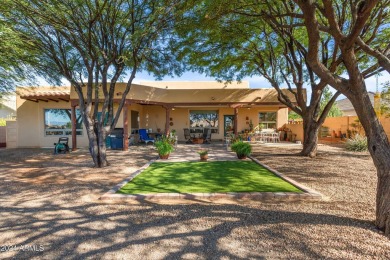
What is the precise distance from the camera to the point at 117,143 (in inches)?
518

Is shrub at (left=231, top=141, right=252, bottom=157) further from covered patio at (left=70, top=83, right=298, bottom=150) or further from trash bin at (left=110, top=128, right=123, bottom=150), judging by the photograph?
trash bin at (left=110, top=128, right=123, bottom=150)

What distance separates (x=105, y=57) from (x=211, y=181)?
18.0 ft

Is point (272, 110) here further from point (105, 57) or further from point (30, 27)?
point (30, 27)

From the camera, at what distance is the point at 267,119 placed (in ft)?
59.0

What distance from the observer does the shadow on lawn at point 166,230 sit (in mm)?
2721

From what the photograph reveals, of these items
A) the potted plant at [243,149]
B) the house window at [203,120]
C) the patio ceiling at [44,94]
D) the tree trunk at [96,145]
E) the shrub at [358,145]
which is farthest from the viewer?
the house window at [203,120]

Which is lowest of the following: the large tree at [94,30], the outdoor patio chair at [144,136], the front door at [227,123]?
the outdoor patio chair at [144,136]

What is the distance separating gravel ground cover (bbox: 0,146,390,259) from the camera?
270 centimetres

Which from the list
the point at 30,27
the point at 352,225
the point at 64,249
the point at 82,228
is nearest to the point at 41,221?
the point at 82,228

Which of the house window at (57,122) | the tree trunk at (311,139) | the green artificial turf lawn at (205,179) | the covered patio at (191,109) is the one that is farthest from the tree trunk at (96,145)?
the tree trunk at (311,139)

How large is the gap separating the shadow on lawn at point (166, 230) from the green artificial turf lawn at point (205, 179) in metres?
1.06

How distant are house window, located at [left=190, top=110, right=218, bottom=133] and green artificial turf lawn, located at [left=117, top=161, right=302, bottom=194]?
975 centimetres

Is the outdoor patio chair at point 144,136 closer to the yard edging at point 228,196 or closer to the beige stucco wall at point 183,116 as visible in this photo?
the beige stucco wall at point 183,116

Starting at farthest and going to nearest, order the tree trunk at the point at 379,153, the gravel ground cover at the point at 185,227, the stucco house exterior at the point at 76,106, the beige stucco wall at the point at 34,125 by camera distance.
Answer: the beige stucco wall at the point at 34,125, the stucco house exterior at the point at 76,106, the tree trunk at the point at 379,153, the gravel ground cover at the point at 185,227
